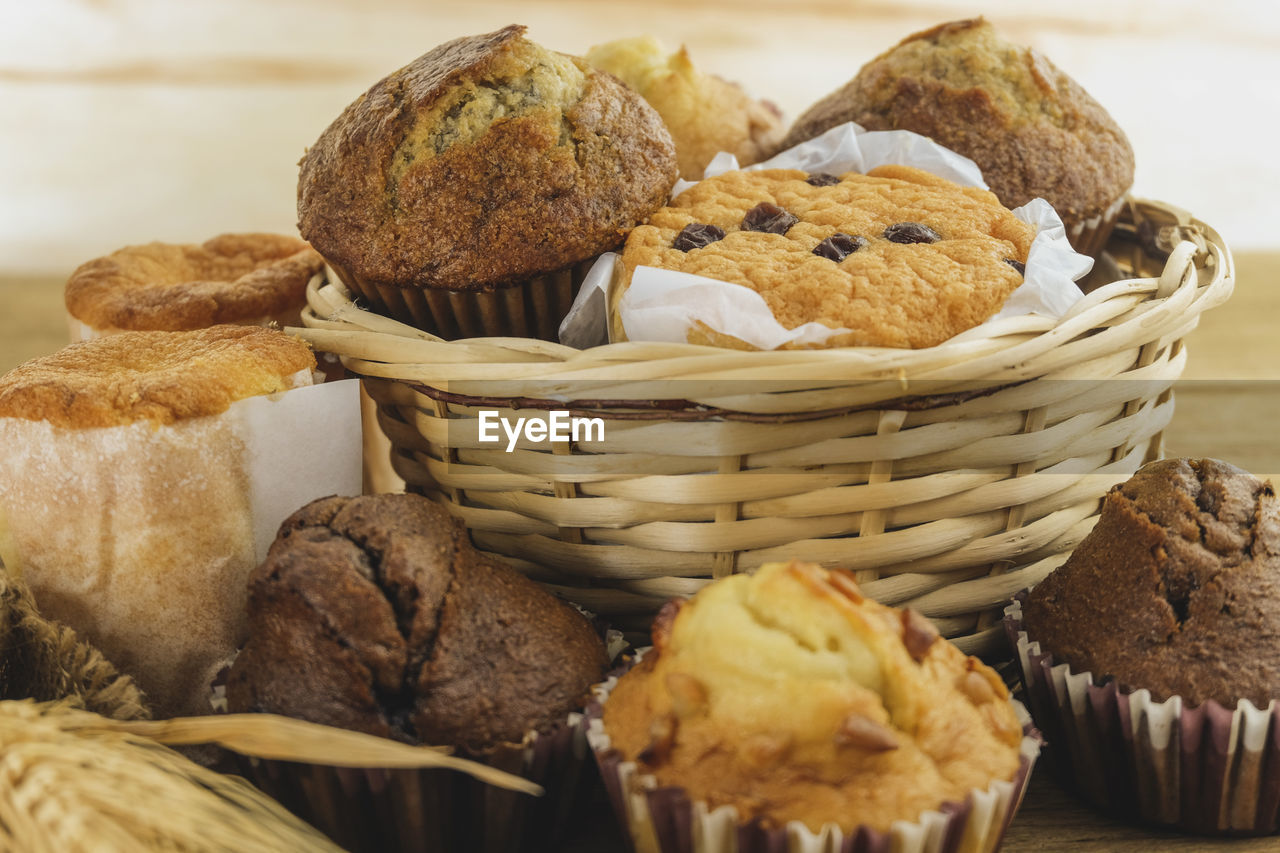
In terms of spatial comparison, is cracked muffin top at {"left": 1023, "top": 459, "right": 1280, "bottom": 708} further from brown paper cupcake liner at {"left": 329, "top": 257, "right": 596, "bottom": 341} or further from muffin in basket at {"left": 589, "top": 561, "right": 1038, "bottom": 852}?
brown paper cupcake liner at {"left": 329, "top": 257, "right": 596, "bottom": 341}

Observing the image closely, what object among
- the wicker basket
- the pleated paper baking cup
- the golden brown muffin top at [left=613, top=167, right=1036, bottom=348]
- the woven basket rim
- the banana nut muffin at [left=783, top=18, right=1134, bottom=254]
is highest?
the banana nut muffin at [left=783, top=18, right=1134, bottom=254]

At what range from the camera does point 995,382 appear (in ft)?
4.74

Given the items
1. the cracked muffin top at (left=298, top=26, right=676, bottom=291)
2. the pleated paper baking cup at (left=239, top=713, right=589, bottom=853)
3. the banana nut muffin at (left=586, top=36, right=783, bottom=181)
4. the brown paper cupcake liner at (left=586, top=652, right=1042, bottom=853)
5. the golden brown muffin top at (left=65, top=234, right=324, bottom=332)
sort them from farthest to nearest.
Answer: the banana nut muffin at (left=586, top=36, right=783, bottom=181)
the golden brown muffin top at (left=65, top=234, right=324, bottom=332)
the cracked muffin top at (left=298, top=26, right=676, bottom=291)
the pleated paper baking cup at (left=239, top=713, right=589, bottom=853)
the brown paper cupcake liner at (left=586, top=652, right=1042, bottom=853)

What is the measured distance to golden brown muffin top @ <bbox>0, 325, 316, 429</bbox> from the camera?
1.47 metres

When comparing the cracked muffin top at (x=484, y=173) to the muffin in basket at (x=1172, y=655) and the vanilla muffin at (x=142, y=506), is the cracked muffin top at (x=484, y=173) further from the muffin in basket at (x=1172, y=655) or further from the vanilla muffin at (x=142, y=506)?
the muffin in basket at (x=1172, y=655)

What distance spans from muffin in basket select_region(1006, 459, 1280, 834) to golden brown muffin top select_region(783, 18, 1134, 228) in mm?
754

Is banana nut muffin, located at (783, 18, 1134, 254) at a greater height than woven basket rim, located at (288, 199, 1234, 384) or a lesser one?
greater

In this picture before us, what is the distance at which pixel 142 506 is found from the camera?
149 cm

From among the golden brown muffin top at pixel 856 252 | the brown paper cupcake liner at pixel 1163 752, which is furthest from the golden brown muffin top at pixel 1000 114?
the brown paper cupcake liner at pixel 1163 752

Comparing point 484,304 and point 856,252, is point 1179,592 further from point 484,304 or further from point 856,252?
point 484,304

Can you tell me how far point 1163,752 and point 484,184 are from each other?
1.22 metres

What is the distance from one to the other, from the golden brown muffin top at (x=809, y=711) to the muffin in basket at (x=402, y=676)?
0.13m

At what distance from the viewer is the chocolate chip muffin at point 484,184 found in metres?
1.70

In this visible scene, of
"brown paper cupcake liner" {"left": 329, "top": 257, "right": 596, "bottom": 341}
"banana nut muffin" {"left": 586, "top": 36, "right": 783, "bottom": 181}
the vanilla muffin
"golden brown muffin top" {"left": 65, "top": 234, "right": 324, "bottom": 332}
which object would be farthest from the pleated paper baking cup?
"banana nut muffin" {"left": 586, "top": 36, "right": 783, "bottom": 181}
